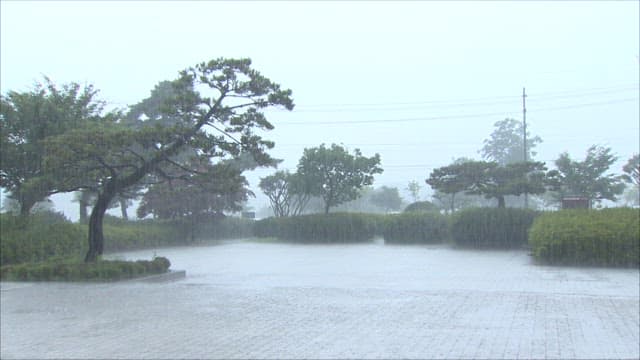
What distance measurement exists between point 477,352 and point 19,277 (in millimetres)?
12186

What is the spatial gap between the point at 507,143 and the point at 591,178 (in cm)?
2078

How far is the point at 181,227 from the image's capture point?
36.4 meters

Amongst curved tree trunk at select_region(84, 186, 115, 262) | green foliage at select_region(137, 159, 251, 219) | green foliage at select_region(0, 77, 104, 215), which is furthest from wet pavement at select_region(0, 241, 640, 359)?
green foliage at select_region(137, 159, 251, 219)

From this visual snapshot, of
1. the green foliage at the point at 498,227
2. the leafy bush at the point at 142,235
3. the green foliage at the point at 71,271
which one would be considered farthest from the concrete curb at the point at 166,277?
the green foliage at the point at 498,227

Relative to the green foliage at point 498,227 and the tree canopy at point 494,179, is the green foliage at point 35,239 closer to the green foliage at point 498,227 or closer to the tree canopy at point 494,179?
the green foliage at point 498,227

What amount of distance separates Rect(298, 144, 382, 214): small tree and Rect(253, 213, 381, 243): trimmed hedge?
128 centimetres

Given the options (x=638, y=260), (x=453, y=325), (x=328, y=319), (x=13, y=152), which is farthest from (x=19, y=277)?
(x=638, y=260)

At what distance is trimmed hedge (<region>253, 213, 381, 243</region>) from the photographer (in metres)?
34.0

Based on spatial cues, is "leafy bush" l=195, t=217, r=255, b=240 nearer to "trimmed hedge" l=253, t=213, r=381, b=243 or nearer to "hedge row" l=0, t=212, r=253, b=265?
"trimmed hedge" l=253, t=213, r=381, b=243

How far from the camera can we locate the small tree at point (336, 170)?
112 ft

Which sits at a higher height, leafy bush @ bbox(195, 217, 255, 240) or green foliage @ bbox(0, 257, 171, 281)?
leafy bush @ bbox(195, 217, 255, 240)

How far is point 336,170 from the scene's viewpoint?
1355 inches

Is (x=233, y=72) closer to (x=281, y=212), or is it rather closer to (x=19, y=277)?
(x=19, y=277)

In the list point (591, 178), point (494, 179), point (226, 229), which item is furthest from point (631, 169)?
point (226, 229)
